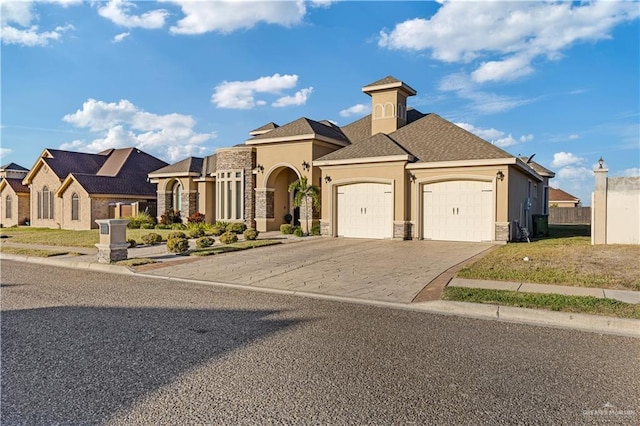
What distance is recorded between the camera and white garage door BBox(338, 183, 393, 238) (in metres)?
20.3

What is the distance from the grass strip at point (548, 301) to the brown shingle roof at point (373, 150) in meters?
12.0

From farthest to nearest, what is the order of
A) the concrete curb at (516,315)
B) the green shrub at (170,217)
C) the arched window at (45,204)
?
the arched window at (45,204) → the green shrub at (170,217) → the concrete curb at (516,315)

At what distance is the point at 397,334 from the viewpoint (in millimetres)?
6348

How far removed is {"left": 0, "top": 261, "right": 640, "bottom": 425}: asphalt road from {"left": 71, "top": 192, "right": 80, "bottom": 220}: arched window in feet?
88.7

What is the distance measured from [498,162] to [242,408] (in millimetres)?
16442

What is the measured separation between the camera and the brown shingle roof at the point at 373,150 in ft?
66.9

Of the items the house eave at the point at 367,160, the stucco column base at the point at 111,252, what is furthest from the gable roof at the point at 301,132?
the stucco column base at the point at 111,252

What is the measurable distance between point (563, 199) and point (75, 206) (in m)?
56.3

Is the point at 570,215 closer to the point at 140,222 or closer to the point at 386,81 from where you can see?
the point at 386,81

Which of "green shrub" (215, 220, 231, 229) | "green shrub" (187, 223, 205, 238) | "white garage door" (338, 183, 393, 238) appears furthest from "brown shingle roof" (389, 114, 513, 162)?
"green shrub" (187, 223, 205, 238)

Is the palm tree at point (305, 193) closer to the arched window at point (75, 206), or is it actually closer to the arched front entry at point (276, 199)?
the arched front entry at point (276, 199)

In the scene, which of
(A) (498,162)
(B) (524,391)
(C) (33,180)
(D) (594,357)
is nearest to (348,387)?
(B) (524,391)

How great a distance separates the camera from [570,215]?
43531 millimetres

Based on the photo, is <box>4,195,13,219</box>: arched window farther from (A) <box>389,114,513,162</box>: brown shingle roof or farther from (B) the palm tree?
(A) <box>389,114,513,162</box>: brown shingle roof
